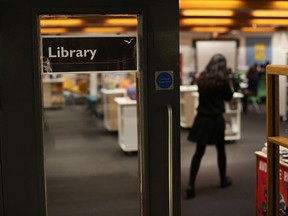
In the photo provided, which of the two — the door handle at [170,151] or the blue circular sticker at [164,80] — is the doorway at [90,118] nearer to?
the blue circular sticker at [164,80]

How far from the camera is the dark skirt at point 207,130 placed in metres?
5.91

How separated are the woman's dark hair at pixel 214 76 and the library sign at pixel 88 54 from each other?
6.88 ft

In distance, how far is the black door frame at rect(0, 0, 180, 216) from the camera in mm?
3615

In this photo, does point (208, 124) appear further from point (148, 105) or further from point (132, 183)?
point (148, 105)

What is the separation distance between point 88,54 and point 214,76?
2405mm

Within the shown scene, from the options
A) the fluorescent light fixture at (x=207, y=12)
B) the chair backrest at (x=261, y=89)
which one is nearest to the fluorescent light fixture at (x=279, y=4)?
the fluorescent light fixture at (x=207, y=12)

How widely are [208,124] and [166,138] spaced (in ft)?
6.75

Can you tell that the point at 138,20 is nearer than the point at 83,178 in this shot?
Yes

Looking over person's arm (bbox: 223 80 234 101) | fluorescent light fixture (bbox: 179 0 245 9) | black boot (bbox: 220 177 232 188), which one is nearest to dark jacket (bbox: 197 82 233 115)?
person's arm (bbox: 223 80 234 101)

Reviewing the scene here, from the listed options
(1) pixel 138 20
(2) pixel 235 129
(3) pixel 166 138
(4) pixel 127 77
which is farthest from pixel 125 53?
(4) pixel 127 77

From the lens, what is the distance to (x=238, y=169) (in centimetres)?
716

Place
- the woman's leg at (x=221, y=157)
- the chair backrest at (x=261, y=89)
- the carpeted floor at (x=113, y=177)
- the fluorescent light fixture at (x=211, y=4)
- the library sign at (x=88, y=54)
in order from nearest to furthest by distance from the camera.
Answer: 1. the library sign at (x=88, y=54)
2. the carpeted floor at (x=113, y=177)
3. the woman's leg at (x=221, y=157)
4. the fluorescent light fixture at (x=211, y=4)
5. the chair backrest at (x=261, y=89)

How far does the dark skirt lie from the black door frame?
1888 millimetres

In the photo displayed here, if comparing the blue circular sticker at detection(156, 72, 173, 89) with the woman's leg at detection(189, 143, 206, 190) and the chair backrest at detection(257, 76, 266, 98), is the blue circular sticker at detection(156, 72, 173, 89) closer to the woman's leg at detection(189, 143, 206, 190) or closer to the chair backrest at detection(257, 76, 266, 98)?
the woman's leg at detection(189, 143, 206, 190)
